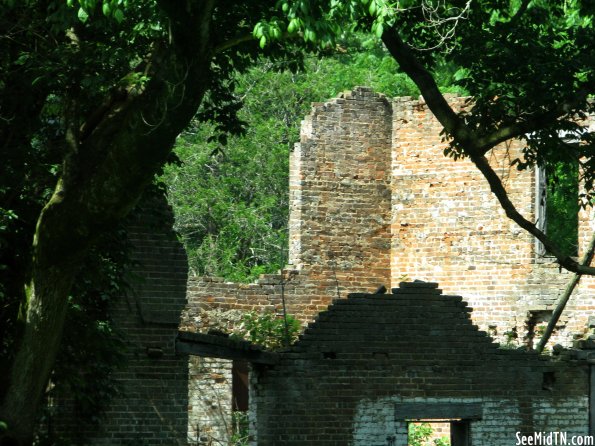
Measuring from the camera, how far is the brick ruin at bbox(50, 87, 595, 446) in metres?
14.5

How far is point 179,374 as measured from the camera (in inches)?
573

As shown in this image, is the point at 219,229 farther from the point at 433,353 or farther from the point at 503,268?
the point at 433,353

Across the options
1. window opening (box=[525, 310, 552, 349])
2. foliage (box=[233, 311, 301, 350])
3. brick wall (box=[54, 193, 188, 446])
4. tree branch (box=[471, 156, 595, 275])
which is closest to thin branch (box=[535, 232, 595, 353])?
window opening (box=[525, 310, 552, 349])

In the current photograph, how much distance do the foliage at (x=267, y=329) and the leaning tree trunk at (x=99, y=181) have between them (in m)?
8.01

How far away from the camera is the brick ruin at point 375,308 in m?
14.5

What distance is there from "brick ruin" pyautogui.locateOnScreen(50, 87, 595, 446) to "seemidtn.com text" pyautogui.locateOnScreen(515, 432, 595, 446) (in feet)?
0.38

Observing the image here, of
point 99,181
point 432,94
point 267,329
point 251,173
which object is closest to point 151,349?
point 267,329

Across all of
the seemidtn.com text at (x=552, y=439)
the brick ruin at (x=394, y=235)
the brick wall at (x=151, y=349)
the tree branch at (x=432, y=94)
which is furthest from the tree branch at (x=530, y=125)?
the brick ruin at (x=394, y=235)

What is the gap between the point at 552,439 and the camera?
16359 millimetres

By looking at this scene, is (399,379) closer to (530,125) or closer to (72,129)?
(530,125)

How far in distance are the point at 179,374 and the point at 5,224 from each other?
454cm

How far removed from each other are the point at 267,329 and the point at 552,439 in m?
4.44

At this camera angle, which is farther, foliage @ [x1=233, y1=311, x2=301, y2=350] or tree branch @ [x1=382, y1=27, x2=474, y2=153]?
foliage @ [x1=233, y1=311, x2=301, y2=350]

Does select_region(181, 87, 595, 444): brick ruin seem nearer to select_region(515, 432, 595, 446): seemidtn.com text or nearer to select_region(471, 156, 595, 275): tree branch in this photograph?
select_region(515, 432, 595, 446): seemidtn.com text
